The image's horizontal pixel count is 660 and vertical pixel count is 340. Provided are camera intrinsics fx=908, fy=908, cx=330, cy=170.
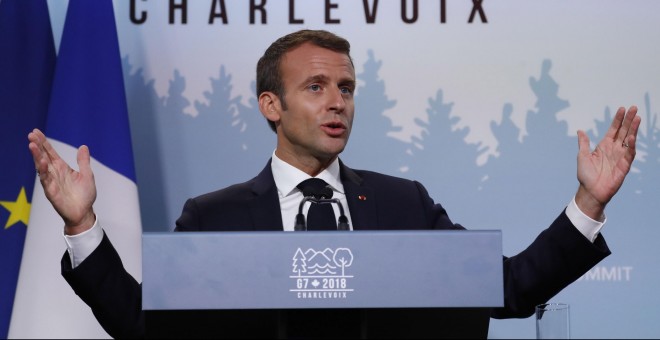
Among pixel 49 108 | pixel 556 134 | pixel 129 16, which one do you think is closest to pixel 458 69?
pixel 556 134

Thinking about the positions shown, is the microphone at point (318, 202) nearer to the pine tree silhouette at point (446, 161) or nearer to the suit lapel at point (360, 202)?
the suit lapel at point (360, 202)

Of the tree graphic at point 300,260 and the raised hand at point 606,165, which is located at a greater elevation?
the raised hand at point 606,165

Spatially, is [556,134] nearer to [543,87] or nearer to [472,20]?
[543,87]

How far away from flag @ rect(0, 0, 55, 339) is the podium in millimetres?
2227

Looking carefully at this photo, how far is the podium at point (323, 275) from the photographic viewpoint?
1582 mm

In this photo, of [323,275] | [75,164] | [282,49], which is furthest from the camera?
[75,164]

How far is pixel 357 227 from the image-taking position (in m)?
2.48

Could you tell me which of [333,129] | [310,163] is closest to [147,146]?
[310,163]

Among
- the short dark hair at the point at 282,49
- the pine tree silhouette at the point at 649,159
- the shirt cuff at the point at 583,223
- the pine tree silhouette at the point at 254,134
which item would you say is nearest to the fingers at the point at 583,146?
the shirt cuff at the point at 583,223

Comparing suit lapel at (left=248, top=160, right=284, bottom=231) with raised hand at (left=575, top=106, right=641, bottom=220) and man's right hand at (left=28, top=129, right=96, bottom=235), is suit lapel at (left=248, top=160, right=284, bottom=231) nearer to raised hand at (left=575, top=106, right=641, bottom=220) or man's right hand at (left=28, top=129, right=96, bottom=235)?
man's right hand at (left=28, top=129, right=96, bottom=235)

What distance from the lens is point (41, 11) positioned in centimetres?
370

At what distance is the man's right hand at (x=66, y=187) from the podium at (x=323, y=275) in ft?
1.42

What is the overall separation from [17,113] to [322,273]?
243 cm

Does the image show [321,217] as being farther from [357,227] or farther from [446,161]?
[446,161]
